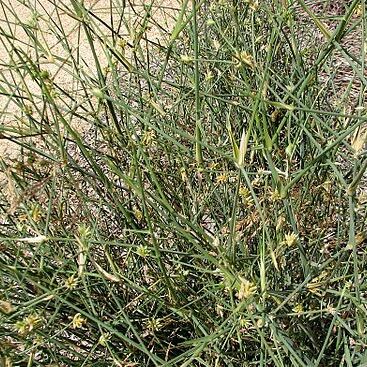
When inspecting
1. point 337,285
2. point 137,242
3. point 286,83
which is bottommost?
point 337,285

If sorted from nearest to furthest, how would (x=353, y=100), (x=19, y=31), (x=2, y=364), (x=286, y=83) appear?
(x=2, y=364)
(x=286, y=83)
(x=353, y=100)
(x=19, y=31)

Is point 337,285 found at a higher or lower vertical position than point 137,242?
lower

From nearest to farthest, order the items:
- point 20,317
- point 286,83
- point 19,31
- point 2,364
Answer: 1. point 2,364
2. point 20,317
3. point 286,83
4. point 19,31

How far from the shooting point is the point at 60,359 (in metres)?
1.92

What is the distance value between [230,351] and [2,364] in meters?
0.71

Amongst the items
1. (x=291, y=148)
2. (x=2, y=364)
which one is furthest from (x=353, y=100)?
(x=2, y=364)

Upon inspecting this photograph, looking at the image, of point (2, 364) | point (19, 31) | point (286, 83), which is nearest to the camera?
point (2, 364)

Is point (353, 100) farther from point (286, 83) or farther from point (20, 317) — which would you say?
point (20, 317)

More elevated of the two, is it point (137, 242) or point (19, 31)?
point (19, 31)

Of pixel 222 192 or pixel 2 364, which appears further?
→ pixel 222 192

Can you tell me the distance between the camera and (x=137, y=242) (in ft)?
6.55

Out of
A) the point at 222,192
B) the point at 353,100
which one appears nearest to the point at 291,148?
the point at 222,192

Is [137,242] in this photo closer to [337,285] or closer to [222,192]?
[222,192]

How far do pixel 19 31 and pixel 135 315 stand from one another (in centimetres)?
359
